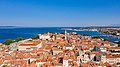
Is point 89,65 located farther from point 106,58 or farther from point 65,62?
point 106,58

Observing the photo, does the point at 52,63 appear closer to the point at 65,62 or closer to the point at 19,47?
the point at 65,62

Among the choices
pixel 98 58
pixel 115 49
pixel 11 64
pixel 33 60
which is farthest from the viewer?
pixel 115 49

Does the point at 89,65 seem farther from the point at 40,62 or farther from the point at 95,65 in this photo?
the point at 40,62

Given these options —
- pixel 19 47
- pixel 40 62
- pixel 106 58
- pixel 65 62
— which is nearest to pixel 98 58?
pixel 106 58

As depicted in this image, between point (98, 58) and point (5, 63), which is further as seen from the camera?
point (98, 58)

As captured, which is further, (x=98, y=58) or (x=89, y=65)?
(x=98, y=58)

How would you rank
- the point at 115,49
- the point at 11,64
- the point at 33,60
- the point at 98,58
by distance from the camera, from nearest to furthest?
the point at 11,64 → the point at 33,60 → the point at 98,58 → the point at 115,49

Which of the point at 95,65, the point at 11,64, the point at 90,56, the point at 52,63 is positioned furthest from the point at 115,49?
the point at 11,64
